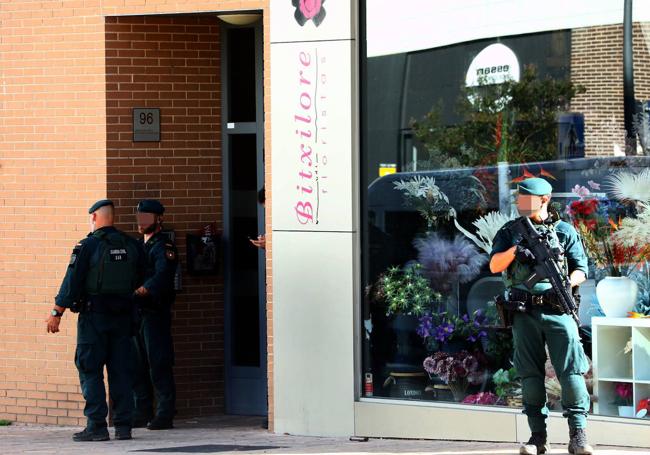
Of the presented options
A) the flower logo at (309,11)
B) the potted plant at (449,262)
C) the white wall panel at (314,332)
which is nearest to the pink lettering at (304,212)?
the white wall panel at (314,332)

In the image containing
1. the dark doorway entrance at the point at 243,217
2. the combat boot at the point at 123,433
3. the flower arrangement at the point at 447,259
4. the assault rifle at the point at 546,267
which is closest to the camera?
the assault rifle at the point at 546,267

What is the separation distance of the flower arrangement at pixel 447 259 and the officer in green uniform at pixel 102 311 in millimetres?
2344

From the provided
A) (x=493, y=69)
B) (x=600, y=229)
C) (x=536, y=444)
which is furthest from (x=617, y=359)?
(x=493, y=69)

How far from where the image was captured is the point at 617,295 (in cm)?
902

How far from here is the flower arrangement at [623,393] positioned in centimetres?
888

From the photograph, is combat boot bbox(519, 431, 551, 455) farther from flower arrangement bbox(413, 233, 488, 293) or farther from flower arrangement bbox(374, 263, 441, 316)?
flower arrangement bbox(374, 263, 441, 316)

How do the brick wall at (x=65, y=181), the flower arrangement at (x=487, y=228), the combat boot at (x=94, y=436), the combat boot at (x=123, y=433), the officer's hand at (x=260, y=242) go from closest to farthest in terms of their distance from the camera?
the flower arrangement at (x=487, y=228) → the combat boot at (x=94, y=436) → the combat boot at (x=123, y=433) → the officer's hand at (x=260, y=242) → the brick wall at (x=65, y=181)

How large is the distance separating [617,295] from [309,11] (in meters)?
3.18

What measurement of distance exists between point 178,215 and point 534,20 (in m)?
3.83

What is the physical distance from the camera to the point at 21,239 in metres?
11.4

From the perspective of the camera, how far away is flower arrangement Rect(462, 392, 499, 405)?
9.45 m

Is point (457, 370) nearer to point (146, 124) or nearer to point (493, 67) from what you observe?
point (493, 67)

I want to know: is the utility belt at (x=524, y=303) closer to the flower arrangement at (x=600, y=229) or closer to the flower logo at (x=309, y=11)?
the flower arrangement at (x=600, y=229)

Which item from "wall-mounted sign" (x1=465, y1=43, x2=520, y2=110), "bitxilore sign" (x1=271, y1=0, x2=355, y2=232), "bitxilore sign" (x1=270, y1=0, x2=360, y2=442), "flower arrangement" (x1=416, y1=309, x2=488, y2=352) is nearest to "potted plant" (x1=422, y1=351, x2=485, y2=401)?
"flower arrangement" (x1=416, y1=309, x2=488, y2=352)
